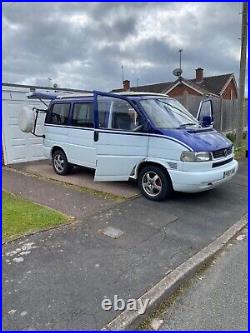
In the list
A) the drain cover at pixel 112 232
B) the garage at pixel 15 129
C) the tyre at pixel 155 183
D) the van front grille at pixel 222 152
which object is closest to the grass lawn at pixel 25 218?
the drain cover at pixel 112 232

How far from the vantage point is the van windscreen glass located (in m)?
5.83

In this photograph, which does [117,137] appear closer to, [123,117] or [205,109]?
[123,117]

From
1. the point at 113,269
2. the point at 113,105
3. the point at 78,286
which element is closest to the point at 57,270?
the point at 78,286

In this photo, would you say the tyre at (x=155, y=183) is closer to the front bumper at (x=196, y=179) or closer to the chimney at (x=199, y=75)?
the front bumper at (x=196, y=179)

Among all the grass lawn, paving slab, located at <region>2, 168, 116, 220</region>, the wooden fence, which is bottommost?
the grass lawn

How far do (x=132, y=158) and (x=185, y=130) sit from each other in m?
1.16

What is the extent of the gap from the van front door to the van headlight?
0.81 m

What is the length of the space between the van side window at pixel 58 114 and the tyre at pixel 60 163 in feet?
2.49

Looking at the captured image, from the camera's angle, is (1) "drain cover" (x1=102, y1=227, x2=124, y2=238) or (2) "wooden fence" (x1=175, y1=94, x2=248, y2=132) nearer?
(1) "drain cover" (x1=102, y1=227, x2=124, y2=238)

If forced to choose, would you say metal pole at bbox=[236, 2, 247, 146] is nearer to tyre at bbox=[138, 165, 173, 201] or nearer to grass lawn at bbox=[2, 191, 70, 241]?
tyre at bbox=[138, 165, 173, 201]

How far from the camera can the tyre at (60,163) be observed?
766 centimetres

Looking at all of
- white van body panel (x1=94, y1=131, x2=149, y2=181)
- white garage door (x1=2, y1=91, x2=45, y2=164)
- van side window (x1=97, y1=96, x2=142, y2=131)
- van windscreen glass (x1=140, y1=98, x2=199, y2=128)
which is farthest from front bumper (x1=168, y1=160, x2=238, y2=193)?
white garage door (x1=2, y1=91, x2=45, y2=164)

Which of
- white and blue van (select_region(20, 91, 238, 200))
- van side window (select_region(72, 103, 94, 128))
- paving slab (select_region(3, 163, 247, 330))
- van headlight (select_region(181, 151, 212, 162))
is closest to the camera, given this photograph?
paving slab (select_region(3, 163, 247, 330))

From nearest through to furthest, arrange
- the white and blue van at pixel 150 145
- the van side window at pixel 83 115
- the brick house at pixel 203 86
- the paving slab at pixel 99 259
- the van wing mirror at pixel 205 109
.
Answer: the paving slab at pixel 99 259
the white and blue van at pixel 150 145
the van side window at pixel 83 115
the van wing mirror at pixel 205 109
the brick house at pixel 203 86
